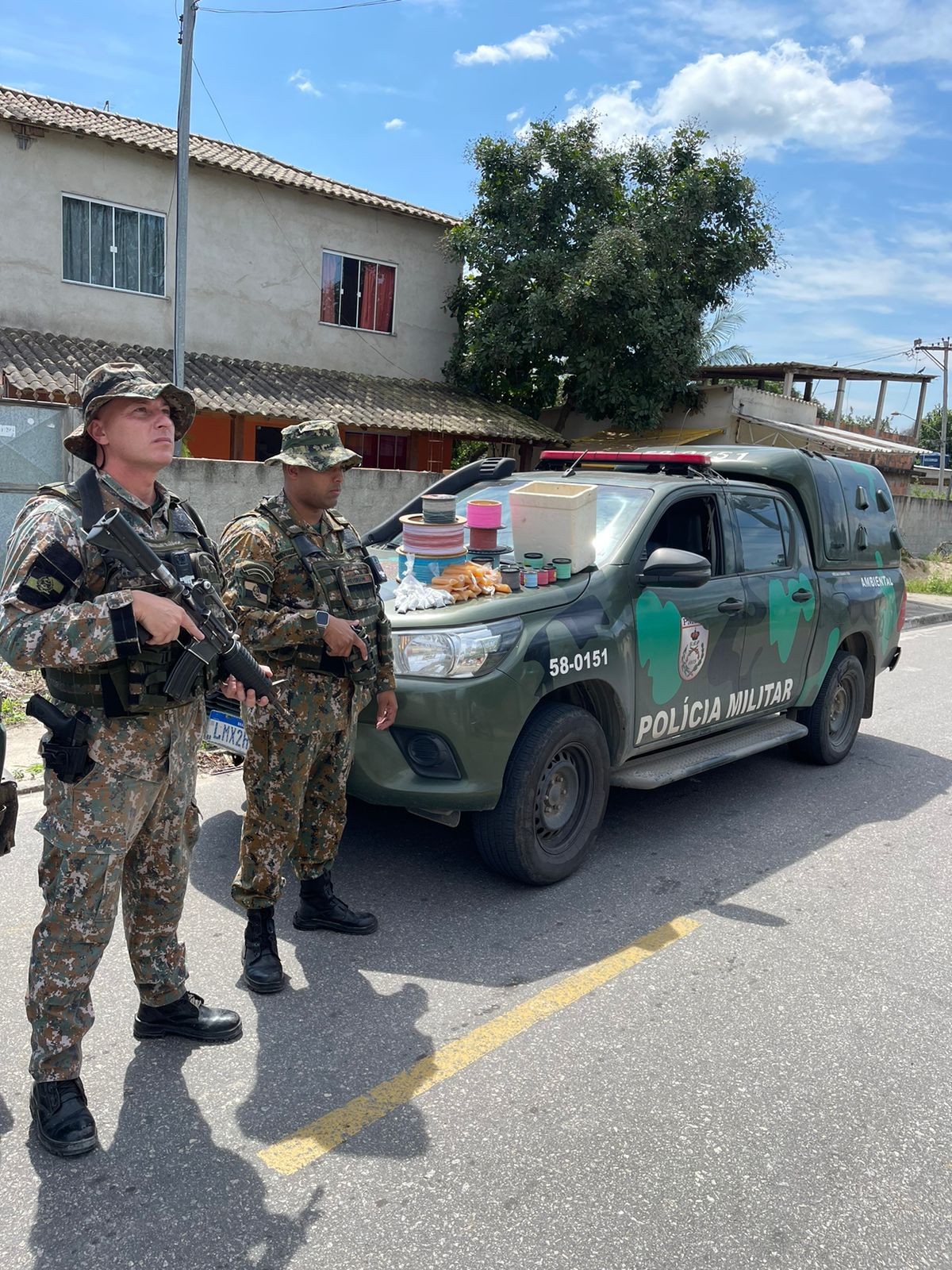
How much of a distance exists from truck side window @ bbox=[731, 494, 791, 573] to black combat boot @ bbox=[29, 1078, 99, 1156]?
397cm

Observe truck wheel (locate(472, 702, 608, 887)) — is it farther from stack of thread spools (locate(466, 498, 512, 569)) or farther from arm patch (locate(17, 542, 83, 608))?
arm patch (locate(17, 542, 83, 608))

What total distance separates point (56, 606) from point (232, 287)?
48.7 ft

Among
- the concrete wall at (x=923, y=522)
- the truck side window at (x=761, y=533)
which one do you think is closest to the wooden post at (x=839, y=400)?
the concrete wall at (x=923, y=522)

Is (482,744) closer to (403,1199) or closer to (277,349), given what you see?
(403,1199)

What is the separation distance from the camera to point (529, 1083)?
112 inches

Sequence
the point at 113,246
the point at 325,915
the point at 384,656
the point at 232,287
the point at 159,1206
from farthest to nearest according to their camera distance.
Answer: the point at 232,287 → the point at 113,246 → the point at 325,915 → the point at 384,656 → the point at 159,1206

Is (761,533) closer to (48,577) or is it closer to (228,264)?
(48,577)

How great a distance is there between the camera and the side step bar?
14.8 ft

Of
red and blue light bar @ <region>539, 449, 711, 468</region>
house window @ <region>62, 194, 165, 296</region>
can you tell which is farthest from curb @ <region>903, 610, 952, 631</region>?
house window @ <region>62, 194, 165, 296</region>

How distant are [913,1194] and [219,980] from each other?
215 centimetres

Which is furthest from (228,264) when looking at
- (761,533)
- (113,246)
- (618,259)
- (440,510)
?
(440,510)

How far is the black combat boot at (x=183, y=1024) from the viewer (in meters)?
2.96

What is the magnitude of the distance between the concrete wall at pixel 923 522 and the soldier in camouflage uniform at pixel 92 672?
23.1 metres

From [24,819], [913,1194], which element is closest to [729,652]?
[913,1194]
